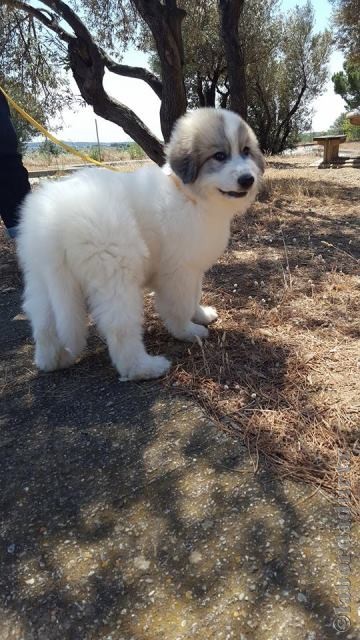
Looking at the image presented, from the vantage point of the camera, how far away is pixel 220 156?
2.97 m

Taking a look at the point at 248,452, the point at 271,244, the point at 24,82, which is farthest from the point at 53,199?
the point at 24,82

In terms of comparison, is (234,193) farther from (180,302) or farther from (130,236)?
(180,302)

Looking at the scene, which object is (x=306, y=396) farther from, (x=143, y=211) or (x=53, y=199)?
(x=53, y=199)

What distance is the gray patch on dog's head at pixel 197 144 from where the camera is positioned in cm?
294

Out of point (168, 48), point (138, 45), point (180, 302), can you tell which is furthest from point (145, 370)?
point (138, 45)

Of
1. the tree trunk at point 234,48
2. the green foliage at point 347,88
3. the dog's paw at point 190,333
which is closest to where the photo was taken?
the dog's paw at point 190,333

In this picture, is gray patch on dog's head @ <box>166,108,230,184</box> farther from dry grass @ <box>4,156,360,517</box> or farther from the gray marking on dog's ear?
dry grass @ <box>4,156,360,517</box>

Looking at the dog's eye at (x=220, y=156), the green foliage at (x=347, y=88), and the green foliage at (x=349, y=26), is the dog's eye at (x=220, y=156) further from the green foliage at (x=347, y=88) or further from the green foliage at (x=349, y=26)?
the green foliage at (x=347, y=88)

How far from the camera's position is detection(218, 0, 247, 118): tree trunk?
784cm

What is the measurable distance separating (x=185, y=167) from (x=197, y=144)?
0.15 meters

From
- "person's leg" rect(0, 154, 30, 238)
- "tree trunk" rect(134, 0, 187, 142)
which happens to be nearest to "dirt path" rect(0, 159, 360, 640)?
"person's leg" rect(0, 154, 30, 238)

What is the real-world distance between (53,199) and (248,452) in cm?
174

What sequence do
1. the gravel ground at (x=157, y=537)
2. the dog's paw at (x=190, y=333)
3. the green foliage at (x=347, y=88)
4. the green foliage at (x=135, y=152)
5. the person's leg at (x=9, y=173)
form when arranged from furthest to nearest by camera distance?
1. the green foliage at (x=347, y=88)
2. the green foliage at (x=135, y=152)
3. the person's leg at (x=9, y=173)
4. the dog's paw at (x=190, y=333)
5. the gravel ground at (x=157, y=537)

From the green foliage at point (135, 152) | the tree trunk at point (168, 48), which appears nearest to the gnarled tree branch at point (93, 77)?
the tree trunk at point (168, 48)
